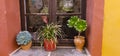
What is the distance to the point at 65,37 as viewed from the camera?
193 cm

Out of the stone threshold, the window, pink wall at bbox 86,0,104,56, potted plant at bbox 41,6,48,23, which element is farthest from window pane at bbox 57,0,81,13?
the stone threshold

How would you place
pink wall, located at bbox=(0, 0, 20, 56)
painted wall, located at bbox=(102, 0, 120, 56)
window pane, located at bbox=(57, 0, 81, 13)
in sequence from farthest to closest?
window pane, located at bbox=(57, 0, 81, 13) → pink wall, located at bbox=(0, 0, 20, 56) → painted wall, located at bbox=(102, 0, 120, 56)

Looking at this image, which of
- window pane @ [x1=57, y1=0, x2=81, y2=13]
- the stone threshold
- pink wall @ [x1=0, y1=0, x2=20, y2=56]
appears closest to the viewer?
pink wall @ [x1=0, y1=0, x2=20, y2=56]

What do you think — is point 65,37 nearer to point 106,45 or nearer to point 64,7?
point 64,7

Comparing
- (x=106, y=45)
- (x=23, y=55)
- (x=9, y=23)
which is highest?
(x=9, y=23)

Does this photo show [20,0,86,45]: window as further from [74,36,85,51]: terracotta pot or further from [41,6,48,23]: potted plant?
[74,36,85,51]: terracotta pot

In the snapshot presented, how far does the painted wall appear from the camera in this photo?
1.46 meters

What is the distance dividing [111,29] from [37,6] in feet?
2.63

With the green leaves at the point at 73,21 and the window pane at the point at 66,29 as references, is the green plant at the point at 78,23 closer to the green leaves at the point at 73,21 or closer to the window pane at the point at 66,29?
the green leaves at the point at 73,21

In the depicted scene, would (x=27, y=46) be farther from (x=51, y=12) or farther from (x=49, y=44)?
(x=51, y=12)

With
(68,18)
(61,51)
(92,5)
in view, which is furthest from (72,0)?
(61,51)

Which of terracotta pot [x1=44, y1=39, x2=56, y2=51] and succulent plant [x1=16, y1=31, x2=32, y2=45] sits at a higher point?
succulent plant [x1=16, y1=31, x2=32, y2=45]

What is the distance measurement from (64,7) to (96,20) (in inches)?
16.7

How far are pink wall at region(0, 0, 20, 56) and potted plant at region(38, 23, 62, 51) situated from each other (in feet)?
0.90
